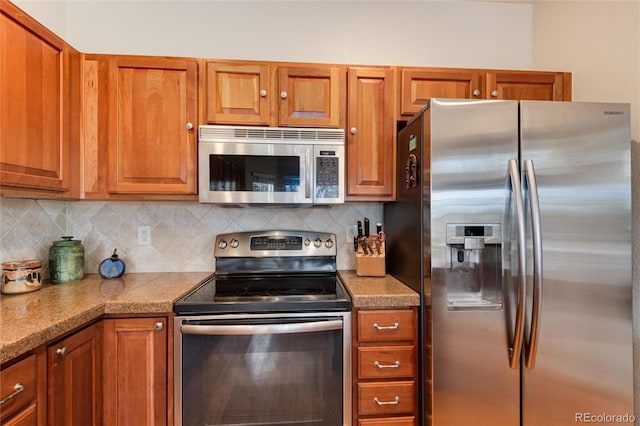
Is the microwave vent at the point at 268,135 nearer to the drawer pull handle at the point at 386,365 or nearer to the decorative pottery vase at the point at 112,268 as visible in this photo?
the decorative pottery vase at the point at 112,268

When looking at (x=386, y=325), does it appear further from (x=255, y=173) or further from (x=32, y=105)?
(x=32, y=105)

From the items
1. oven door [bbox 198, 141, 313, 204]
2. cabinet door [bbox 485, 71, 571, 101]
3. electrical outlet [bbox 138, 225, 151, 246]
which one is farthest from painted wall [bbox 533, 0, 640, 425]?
electrical outlet [bbox 138, 225, 151, 246]

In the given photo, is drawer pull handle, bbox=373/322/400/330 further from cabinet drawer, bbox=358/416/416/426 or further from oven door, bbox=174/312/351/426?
cabinet drawer, bbox=358/416/416/426

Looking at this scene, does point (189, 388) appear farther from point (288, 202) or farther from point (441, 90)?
Answer: point (441, 90)

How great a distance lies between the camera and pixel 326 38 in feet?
6.55

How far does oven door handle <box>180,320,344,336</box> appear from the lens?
1.28 meters

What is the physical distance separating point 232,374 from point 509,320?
1.21m

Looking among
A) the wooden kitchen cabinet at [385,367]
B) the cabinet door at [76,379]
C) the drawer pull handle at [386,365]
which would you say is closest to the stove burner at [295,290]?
the wooden kitchen cabinet at [385,367]

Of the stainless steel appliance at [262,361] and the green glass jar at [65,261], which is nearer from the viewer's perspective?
the stainless steel appliance at [262,361]

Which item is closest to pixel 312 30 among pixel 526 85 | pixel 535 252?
pixel 526 85

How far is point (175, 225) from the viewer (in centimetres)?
195

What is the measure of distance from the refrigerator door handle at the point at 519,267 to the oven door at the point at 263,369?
2.27ft

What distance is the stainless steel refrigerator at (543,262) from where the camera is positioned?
1275 millimetres

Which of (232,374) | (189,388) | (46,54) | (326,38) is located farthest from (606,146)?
(46,54)
